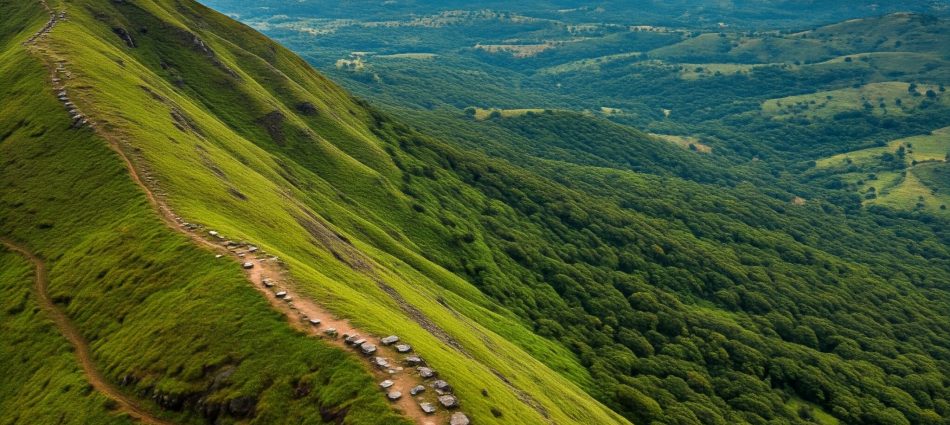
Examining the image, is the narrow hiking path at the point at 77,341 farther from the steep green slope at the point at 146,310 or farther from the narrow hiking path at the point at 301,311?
the narrow hiking path at the point at 301,311

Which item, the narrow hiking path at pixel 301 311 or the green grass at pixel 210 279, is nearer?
the narrow hiking path at pixel 301 311

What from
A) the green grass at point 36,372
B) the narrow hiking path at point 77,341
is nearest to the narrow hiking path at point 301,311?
the narrow hiking path at point 77,341

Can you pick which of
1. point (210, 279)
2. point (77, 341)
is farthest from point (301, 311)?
point (77, 341)

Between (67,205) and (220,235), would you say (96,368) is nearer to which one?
(220,235)

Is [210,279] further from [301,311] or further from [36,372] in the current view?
[36,372]

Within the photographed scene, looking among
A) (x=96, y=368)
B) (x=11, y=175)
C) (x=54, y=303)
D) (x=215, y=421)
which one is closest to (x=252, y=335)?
(x=215, y=421)

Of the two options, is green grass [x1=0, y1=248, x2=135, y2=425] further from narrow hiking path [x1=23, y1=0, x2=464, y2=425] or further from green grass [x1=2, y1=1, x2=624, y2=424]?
narrow hiking path [x1=23, y1=0, x2=464, y2=425]
